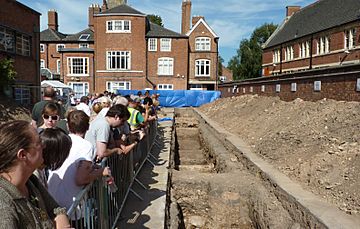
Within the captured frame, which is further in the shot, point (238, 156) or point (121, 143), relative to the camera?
point (238, 156)

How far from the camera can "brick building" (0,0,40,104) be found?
16391mm

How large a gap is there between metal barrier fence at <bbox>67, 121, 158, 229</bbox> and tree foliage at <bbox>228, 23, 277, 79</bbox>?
2184 inches

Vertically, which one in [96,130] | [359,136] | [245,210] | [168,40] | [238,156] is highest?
[168,40]

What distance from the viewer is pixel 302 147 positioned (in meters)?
8.09

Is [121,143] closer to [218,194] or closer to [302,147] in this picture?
[218,194]

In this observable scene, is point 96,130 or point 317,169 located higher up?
point 96,130

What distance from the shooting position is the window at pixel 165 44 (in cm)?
3592

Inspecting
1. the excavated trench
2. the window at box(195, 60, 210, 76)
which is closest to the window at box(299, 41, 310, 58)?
the window at box(195, 60, 210, 76)

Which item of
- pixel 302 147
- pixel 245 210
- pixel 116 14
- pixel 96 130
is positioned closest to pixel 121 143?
pixel 96 130

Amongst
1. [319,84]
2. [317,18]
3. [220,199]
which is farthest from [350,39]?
[220,199]

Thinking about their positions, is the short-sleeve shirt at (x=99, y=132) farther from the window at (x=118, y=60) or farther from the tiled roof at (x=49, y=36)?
the tiled roof at (x=49, y=36)

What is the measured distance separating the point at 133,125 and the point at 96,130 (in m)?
3.31

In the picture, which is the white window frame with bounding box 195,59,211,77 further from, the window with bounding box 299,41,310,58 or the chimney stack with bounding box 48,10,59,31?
the chimney stack with bounding box 48,10,59,31

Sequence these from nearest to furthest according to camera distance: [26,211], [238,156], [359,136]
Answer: [26,211], [359,136], [238,156]
